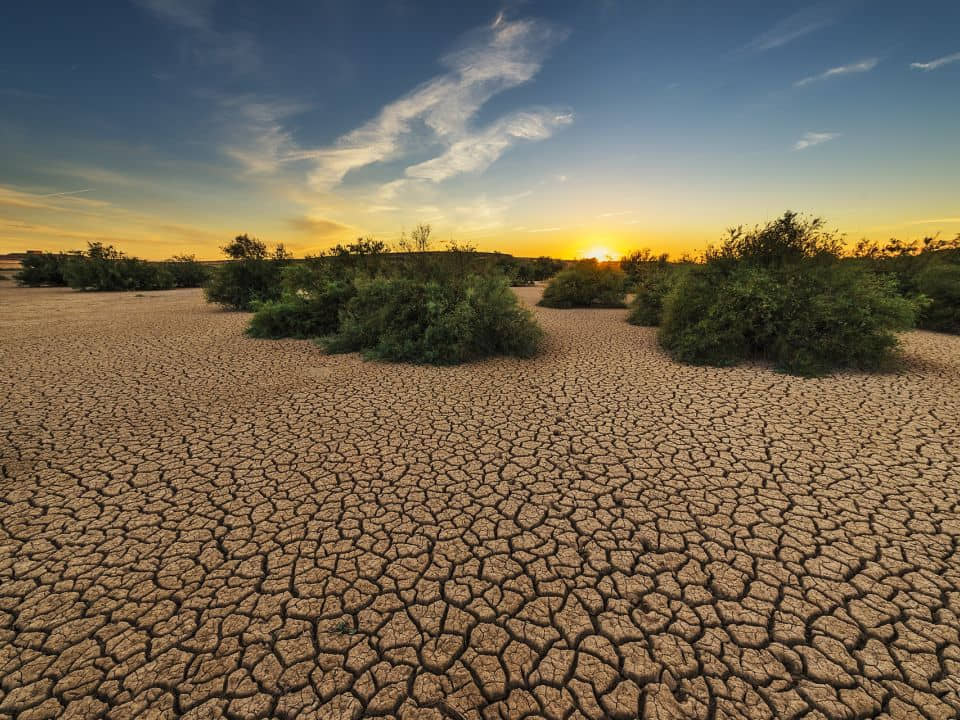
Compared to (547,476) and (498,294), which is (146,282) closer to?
(498,294)

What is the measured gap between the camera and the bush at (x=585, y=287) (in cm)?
1716

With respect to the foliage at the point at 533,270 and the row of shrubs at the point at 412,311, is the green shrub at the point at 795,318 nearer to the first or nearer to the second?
the row of shrubs at the point at 412,311

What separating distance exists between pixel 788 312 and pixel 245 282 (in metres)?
17.9

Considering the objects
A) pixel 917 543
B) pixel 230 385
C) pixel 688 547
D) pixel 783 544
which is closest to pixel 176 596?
pixel 688 547

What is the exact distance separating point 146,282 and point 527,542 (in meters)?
32.5

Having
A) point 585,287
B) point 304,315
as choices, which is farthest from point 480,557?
point 585,287

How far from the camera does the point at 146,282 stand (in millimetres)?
25688

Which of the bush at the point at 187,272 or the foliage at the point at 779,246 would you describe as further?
the bush at the point at 187,272

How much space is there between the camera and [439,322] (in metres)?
8.27

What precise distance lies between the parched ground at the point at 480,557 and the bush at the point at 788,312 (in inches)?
67.3

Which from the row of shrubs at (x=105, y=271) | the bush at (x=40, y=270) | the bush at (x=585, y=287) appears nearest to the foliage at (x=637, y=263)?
the bush at (x=585, y=287)

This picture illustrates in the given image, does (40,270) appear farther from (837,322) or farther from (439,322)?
(837,322)

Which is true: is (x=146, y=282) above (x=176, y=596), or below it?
above

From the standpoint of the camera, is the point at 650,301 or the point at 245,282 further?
the point at 245,282
